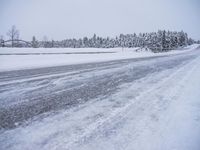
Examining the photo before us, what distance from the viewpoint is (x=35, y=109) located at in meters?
4.80

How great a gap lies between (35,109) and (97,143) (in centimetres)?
225

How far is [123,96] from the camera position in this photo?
→ 5.95m

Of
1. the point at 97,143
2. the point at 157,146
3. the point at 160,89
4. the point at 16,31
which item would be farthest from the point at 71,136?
the point at 16,31

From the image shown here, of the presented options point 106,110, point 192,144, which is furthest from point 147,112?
point 192,144

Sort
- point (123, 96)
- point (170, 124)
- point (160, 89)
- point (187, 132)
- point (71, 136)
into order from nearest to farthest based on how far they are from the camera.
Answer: point (71, 136) < point (187, 132) < point (170, 124) < point (123, 96) < point (160, 89)

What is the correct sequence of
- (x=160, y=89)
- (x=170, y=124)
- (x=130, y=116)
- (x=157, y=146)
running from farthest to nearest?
(x=160, y=89) < (x=130, y=116) < (x=170, y=124) < (x=157, y=146)

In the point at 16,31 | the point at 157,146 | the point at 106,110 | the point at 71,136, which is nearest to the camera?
the point at 157,146

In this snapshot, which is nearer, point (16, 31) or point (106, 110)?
point (106, 110)

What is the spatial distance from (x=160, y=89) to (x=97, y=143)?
4368mm

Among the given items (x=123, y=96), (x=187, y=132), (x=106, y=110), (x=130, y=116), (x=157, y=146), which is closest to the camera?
(x=157, y=146)

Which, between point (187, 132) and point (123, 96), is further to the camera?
point (123, 96)

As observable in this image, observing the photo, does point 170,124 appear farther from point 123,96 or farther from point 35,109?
point 35,109

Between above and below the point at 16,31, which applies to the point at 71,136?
below

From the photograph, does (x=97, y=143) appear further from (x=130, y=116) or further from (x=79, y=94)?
(x=79, y=94)
